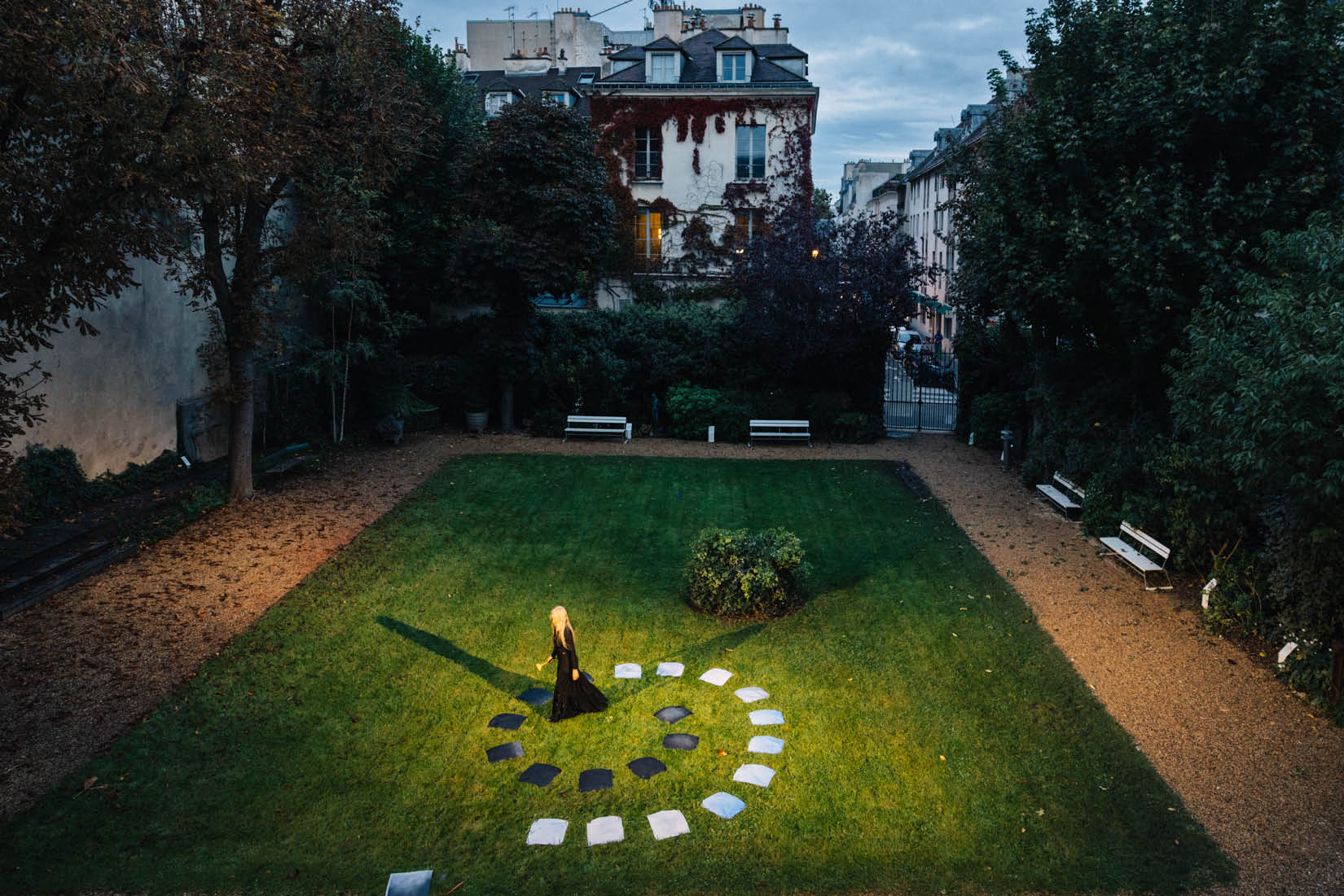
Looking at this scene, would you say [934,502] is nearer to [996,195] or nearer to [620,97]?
[996,195]

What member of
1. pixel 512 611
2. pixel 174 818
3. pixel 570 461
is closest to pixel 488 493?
pixel 570 461

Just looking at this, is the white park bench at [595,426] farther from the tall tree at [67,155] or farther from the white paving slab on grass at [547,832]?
the white paving slab on grass at [547,832]

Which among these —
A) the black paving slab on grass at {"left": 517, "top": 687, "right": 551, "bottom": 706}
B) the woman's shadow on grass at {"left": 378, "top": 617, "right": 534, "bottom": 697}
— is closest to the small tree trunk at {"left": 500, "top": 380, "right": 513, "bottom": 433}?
the woman's shadow on grass at {"left": 378, "top": 617, "right": 534, "bottom": 697}

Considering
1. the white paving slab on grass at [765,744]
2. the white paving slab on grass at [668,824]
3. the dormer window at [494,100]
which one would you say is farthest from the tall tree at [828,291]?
the dormer window at [494,100]

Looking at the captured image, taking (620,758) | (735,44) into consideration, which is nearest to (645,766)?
(620,758)

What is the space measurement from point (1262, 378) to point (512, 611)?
905 centimetres

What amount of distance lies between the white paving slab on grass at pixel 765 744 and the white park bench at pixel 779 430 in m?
14.2

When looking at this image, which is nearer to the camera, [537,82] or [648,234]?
[648,234]

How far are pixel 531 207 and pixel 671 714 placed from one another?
50.9ft

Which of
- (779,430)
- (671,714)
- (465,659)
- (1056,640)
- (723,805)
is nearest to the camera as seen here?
(723,805)

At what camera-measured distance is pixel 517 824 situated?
708 centimetres

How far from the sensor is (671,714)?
349 inches

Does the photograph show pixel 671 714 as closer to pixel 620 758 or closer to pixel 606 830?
pixel 620 758

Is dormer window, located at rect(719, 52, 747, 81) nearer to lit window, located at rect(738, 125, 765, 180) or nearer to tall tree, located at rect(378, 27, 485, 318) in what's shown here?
lit window, located at rect(738, 125, 765, 180)
